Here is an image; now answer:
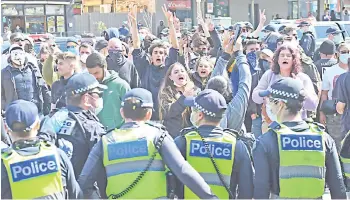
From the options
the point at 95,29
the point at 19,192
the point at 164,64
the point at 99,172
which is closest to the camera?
the point at 19,192

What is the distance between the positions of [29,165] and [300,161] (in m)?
1.75

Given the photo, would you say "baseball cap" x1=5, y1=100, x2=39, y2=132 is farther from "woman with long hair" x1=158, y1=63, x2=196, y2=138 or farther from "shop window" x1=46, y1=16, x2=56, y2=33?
"shop window" x1=46, y1=16, x2=56, y2=33

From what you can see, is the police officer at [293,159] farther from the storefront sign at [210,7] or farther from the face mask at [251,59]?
the storefront sign at [210,7]

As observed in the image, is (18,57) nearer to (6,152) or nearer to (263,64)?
(263,64)

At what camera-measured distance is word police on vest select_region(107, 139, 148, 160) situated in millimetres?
4258

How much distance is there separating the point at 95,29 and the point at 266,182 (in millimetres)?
30986

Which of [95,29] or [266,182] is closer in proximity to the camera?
[266,182]

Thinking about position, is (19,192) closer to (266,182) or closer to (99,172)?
(99,172)

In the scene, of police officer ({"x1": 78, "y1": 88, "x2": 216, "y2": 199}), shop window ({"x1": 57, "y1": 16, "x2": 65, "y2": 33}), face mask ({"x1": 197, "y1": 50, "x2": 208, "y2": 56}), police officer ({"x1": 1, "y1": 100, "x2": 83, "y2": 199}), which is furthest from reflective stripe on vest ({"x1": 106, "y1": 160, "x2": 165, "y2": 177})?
shop window ({"x1": 57, "y1": 16, "x2": 65, "y2": 33})

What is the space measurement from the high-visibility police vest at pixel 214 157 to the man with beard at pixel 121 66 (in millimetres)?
4349

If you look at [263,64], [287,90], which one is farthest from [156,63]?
[287,90]

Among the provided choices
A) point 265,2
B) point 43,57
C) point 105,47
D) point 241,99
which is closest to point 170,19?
point 105,47

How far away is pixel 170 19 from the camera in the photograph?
30.6 feet

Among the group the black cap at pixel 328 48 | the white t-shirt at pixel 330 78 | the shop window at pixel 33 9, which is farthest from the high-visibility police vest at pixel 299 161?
the shop window at pixel 33 9
